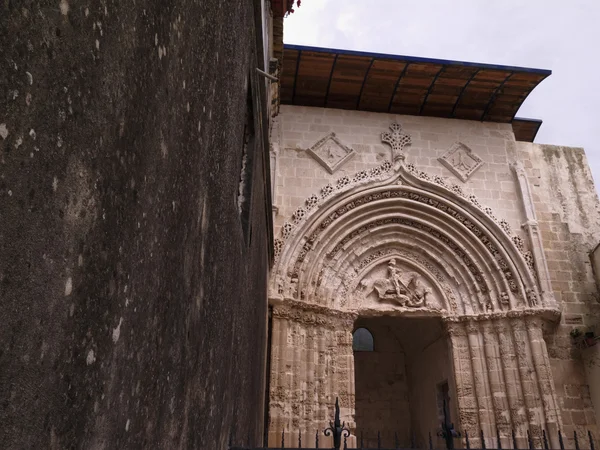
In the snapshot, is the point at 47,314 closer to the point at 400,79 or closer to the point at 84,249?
the point at 84,249

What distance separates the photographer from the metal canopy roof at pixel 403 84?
8148 millimetres

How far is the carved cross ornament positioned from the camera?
28.5 feet

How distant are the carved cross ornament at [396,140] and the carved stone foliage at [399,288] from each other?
2.02m

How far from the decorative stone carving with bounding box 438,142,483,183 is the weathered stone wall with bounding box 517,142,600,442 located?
110 centimetres

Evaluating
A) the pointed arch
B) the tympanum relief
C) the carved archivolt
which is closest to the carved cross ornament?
the carved archivolt

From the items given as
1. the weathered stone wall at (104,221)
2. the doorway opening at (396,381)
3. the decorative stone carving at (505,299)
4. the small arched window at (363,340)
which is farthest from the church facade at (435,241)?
the weathered stone wall at (104,221)

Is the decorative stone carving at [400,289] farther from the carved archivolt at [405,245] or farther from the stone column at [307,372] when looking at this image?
the stone column at [307,372]

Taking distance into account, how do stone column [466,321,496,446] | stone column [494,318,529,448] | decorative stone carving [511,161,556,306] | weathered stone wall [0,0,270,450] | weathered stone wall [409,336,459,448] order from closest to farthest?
weathered stone wall [0,0,270,450] < stone column [494,318,529,448] < stone column [466,321,496,446] < decorative stone carving [511,161,556,306] < weathered stone wall [409,336,459,448]

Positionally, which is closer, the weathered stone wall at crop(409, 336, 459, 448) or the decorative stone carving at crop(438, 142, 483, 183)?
the weathered stone wall at crop(409, 336, 459, 448)

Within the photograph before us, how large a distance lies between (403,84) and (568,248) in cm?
424

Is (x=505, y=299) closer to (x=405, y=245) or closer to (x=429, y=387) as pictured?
(x=405, y=245)

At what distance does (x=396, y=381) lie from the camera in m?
11.9

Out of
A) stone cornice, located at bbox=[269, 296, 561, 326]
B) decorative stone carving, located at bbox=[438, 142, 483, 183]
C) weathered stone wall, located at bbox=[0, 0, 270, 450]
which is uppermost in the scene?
decorative stone carving, located at bbox=[438, 142, 483, 183]

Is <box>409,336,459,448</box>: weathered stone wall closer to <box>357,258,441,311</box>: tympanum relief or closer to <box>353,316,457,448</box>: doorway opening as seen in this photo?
<box>353,316,457,448</box>: doorway opening
